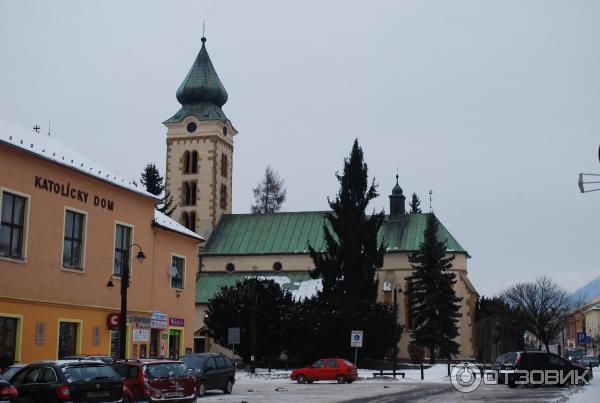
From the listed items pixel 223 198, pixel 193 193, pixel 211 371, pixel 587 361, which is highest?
pixel 193 193

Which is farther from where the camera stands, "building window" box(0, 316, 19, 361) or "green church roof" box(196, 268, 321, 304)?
"green church roof" box(196, 268, 321, 304)

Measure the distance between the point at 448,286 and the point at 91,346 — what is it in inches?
1348

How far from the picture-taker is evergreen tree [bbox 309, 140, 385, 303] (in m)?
50.4

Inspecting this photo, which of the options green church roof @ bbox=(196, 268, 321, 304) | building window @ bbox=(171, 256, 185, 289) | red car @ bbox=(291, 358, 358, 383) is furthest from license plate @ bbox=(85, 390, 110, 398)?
green church roof @ bbox=(196, 268, 321, 304)

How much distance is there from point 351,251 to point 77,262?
24.3 m

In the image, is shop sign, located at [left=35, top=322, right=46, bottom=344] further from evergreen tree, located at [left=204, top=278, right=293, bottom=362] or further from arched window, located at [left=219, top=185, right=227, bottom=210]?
arched window, located at [left=219, top=185, right=227, bottom=210]

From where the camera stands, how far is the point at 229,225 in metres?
72.1

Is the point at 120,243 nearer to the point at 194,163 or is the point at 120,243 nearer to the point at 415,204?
the point at 194,163

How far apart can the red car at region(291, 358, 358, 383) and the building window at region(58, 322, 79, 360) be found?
11.5 meters

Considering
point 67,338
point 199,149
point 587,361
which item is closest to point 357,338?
point 67,338

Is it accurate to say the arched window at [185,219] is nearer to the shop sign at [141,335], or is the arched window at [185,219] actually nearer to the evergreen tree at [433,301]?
the evergreen tree at [433,301]

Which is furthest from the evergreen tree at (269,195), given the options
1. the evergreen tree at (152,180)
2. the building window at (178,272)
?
the building window at (178,272)

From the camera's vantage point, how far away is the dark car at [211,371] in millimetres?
25391

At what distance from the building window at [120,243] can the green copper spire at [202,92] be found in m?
39.0
